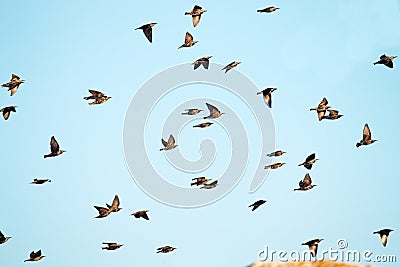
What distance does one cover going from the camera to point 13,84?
114 feet

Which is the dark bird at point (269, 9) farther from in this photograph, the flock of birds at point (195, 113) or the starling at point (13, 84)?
the starling at point (13, 84)

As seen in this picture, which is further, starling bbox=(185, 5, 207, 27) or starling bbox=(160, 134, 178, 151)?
starling bbox=(160, 134, 178, 151)

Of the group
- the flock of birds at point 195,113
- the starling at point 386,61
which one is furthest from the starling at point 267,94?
the starling at point 386,61

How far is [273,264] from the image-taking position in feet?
40.7

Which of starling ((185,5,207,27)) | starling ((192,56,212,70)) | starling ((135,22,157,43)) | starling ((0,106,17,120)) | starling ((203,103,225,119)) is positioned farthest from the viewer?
starling ((203,103,225,119))

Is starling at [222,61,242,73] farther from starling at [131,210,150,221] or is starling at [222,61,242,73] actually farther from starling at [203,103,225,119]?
starling at [131,210,150,221]

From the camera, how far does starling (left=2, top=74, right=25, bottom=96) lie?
34.7 meters

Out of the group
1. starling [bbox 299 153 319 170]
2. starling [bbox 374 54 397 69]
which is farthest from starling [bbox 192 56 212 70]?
starling [bbox 374 54 397 69]

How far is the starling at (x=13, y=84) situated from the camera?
34.7 metres

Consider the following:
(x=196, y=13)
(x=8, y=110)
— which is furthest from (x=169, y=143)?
(x=8, y=110)

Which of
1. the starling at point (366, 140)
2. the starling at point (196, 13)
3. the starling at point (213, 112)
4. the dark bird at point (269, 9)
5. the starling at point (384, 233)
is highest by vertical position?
the dark bird at point (269, 9)

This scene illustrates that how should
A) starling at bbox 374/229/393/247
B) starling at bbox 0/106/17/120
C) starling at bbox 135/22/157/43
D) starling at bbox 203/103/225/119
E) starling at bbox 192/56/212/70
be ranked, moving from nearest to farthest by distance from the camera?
starling at bbox 374/229/393/247 → starling at bbox 192/56/212/70 → starling at bbox 135/22/157/43 → starling at bbox 0/106/17/120 → starling at bbox 203/103/225/119

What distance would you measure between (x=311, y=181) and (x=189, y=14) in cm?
1217

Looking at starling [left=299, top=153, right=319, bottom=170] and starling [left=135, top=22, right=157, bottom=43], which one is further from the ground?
starling [left=135, top=22, right=157, bottom=43]
